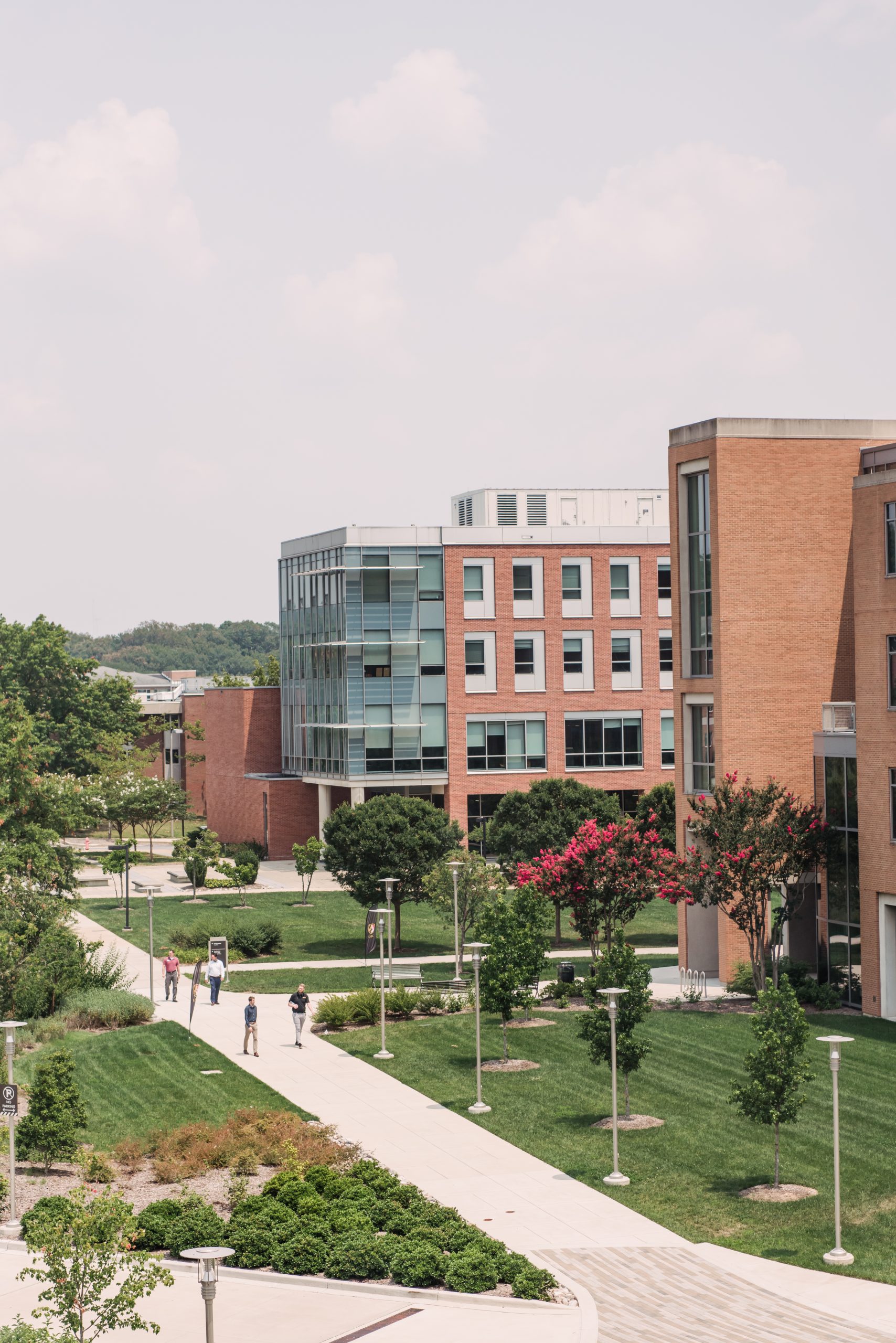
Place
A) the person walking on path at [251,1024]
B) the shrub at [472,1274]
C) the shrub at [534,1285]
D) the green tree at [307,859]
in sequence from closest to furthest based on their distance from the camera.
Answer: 1. the shrub at [534,1285]
2. the shrub at [472,1274]
3. the person walking on path at [251,1024]
4. the green tree at [307,859]

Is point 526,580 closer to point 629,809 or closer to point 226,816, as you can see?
point 629,809

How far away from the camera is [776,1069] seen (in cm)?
2517

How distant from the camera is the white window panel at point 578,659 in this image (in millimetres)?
76125

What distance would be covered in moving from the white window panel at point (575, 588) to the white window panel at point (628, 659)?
205 cm

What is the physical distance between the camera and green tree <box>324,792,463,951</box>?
51812 mm

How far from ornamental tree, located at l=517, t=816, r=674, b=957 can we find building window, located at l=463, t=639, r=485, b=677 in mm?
34111

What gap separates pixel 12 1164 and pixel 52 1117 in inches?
99.0

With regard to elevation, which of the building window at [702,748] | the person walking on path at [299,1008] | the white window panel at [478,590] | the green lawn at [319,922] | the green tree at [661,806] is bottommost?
the green lawn at [319,922]

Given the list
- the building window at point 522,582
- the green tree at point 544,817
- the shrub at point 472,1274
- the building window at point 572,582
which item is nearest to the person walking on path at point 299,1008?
the shrub at point 472,1274

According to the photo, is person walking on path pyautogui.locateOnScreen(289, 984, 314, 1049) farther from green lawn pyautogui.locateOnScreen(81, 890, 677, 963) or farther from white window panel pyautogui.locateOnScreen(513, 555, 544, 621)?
white window panel pyautogui.locateOnScreen(513, 555, 544, 621)

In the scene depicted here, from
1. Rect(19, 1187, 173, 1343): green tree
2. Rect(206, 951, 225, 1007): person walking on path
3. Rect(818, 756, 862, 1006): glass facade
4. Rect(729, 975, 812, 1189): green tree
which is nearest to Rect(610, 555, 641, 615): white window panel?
Rect(818, 756, 862, 1006): glass facade

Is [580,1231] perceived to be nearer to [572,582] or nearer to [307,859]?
[307,859]

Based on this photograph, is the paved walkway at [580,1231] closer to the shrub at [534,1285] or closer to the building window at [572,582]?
the shrub at [534,1285]

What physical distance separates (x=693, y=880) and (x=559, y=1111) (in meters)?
11.3
